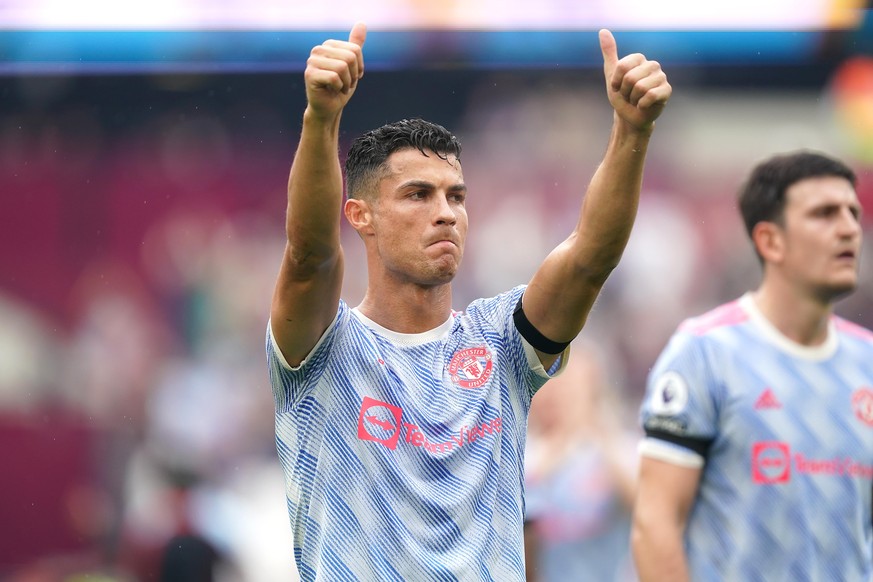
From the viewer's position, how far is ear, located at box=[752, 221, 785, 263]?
4.15 meters

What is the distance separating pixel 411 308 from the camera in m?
3.18

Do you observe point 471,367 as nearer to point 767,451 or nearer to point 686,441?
point 686,441

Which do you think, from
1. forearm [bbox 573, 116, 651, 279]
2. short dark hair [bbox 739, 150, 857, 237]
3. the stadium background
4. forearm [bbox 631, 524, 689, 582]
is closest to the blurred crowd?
the stadium background

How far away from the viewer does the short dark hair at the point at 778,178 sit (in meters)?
4.21

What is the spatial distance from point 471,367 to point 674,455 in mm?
1027

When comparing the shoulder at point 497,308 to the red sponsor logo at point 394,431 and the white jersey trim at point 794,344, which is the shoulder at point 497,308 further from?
the white jersey trim at point 794,344

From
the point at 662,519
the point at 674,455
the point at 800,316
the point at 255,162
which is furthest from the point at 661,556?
the point at 255,162

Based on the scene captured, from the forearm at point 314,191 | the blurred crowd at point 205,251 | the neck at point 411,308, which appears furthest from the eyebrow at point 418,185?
the blurred crowd at point 205,251

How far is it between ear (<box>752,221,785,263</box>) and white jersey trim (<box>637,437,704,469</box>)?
0.76 m

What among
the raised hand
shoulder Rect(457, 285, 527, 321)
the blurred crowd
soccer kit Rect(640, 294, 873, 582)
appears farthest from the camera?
the blurred crowd

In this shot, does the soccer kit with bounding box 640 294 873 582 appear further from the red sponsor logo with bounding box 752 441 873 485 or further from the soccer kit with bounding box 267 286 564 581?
the soccer kit with bounding box 267 286 564 581

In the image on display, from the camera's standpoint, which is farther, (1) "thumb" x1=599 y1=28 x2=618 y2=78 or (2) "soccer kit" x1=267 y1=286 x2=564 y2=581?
(1) "thumb" x1=599 y1=28 x2=618 y2=78

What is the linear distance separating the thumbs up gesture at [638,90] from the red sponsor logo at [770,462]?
4.27 ft

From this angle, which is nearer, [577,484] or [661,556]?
[661,556]
